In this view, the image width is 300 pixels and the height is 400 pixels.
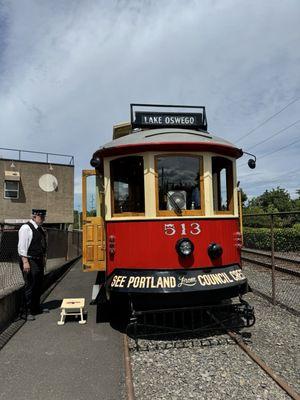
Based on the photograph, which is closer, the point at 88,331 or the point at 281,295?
the point at 88,331

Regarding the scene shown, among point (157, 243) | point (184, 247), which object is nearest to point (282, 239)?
point (184, 247)

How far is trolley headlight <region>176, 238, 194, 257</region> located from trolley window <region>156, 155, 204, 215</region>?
431mm

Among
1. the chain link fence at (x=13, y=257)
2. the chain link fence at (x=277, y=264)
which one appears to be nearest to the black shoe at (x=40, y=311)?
the chain link fence at (x=13, y=257)

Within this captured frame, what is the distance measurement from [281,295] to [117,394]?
5.82 meters

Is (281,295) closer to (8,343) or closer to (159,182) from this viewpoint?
(159,182)

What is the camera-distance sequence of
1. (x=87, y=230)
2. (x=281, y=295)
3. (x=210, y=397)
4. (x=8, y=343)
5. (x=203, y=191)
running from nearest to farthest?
(x=210, y=397) < (x=8, y=343) < (x=203, y=191) < (x=87, y=230) < (x=281, y=295)

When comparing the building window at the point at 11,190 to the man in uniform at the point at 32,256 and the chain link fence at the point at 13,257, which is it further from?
the man in uniform at the point at 32,256

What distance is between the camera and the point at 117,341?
17.9ft

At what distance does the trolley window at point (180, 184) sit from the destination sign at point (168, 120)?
126cm

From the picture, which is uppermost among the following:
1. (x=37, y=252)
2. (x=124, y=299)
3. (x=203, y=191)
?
(x=203, y=191)

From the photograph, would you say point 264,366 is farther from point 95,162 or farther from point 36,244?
point 36,244

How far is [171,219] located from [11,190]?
25.3 meters

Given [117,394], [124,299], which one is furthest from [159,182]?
[117,394]

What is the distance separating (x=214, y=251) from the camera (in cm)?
552
